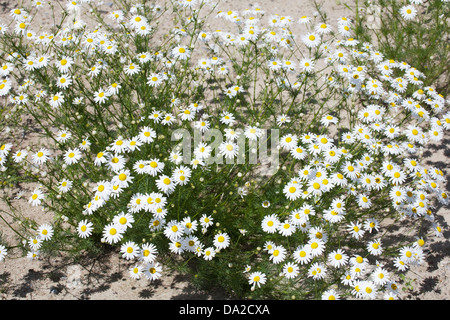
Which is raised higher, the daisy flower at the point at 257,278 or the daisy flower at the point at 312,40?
the daisy flower at the point at 312,40

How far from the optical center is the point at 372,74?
5.77 metres

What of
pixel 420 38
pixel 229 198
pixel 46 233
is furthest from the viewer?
pixel 420 38

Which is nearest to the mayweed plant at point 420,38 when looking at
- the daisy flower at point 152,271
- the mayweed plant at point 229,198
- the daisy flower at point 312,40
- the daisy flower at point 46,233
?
the mayweed plant at point 229,198

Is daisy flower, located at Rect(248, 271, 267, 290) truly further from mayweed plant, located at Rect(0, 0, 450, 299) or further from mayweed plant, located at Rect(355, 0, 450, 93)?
mayweed plant, located at Rect(355, 0, 450, 93)

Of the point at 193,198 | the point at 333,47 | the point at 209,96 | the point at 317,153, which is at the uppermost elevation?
the point at 333,47

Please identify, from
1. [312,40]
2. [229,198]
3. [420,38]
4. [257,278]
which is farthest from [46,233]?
[420,38]

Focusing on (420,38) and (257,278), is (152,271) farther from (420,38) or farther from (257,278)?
(420,38)

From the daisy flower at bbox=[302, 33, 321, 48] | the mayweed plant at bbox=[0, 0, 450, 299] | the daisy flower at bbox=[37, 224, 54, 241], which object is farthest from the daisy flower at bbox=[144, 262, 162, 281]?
the daisy flower at bbox=[302, 33, 321, 48]

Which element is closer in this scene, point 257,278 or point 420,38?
point 257,278

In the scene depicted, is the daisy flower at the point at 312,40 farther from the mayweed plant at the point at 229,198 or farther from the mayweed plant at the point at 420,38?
the mayweed plant at the point at 420,38

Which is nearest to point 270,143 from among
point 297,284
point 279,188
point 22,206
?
point 279,188

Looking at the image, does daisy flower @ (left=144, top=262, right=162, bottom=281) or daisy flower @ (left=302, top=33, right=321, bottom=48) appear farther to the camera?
daisy flower @ (left=302, top=33, right=321, bottom=48)

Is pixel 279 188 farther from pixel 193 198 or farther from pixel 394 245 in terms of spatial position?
pixel 394 245

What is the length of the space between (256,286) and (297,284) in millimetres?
456
